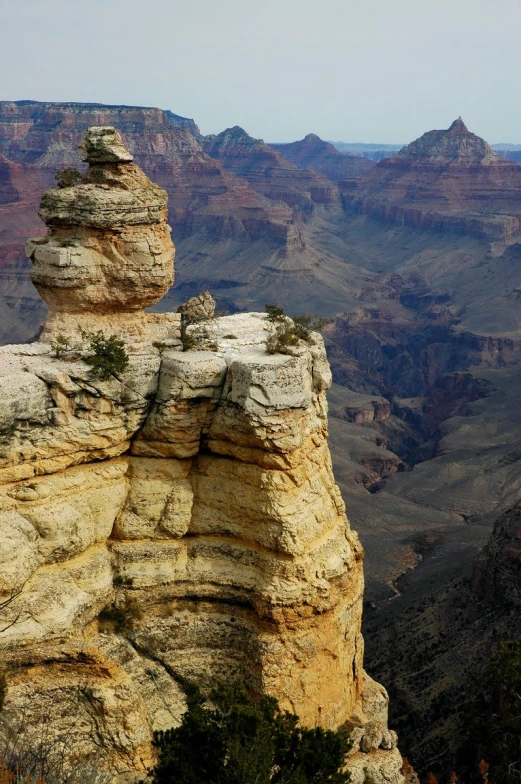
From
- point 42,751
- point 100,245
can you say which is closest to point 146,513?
point 42,751

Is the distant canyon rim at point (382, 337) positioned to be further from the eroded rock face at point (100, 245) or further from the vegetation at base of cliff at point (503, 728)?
the eroded rock face at point (100, 245)

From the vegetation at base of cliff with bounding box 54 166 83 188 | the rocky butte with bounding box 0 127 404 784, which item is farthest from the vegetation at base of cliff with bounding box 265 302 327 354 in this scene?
the vegetation at base of cliff with bounding box 54 166 83 188

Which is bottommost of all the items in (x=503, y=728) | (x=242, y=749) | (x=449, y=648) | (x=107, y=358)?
(x=449, y=648)

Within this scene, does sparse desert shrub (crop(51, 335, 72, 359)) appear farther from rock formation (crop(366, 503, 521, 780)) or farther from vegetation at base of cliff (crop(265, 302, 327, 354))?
rock formation (crop(366, 503, 521, 780))

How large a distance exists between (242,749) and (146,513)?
653 centimetres

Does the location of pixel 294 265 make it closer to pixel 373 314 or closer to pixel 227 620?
pixel 373 314

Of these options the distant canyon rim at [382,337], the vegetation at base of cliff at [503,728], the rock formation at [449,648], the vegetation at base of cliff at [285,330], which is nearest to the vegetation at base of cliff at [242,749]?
the vegetation at base of cliff at [503,728]

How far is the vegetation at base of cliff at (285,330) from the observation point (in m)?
23.8

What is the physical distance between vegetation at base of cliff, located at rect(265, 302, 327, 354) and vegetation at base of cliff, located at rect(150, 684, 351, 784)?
863cm

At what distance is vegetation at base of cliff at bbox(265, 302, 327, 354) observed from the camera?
2380 cm

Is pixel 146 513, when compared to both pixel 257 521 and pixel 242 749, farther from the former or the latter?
pixel 242 749

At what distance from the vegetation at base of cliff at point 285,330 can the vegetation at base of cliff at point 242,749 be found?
28.3 feet

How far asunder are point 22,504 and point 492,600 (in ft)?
103

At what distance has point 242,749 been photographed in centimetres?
2005
